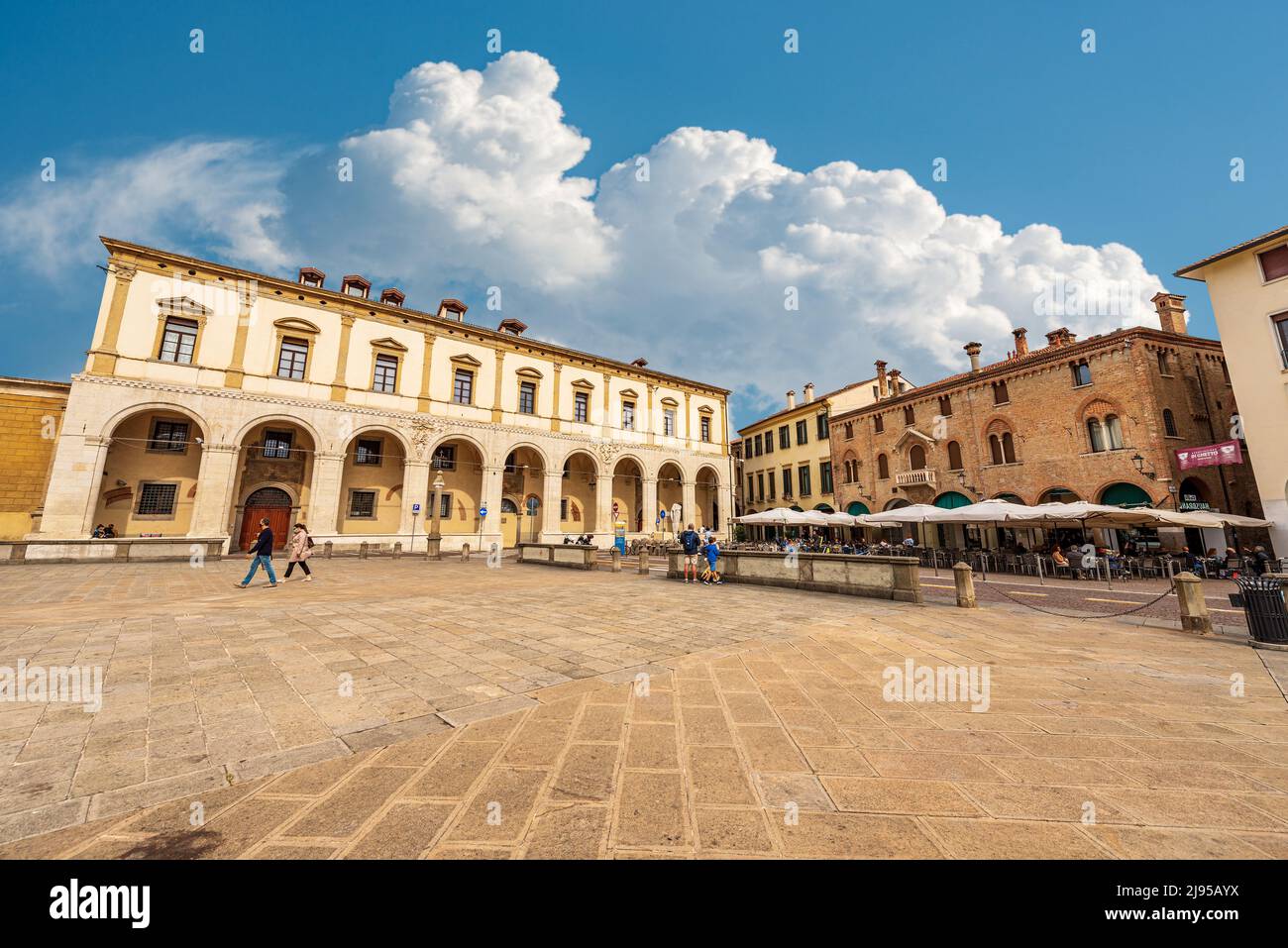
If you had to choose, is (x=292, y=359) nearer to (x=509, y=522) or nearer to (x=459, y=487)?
(x=459, y=487)

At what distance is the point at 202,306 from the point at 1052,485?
36779 millimetres

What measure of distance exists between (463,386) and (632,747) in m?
25.3

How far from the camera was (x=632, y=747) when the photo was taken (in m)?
2.90

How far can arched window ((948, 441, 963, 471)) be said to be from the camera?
2275 centimetres

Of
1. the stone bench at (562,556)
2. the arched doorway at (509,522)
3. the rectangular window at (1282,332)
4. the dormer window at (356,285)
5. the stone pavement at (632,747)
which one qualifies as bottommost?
the stone pavement at (632,747)

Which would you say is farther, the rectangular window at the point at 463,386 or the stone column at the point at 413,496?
the rectangular window at the point at 463,386

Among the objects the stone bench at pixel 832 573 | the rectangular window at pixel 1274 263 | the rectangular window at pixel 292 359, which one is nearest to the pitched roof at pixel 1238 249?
the rectangular window at pixel 1274 263

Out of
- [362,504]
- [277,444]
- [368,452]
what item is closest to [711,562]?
[362,504]

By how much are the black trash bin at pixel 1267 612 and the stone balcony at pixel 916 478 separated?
59.9 ft

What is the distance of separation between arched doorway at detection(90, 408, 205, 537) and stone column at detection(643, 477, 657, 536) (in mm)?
21774

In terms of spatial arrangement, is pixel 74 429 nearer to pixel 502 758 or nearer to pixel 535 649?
pixel 535 649

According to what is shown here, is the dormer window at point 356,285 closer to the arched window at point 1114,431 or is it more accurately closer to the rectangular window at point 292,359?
the rectangular window at point 292,359

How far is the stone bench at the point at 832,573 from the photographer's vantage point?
356 inches
